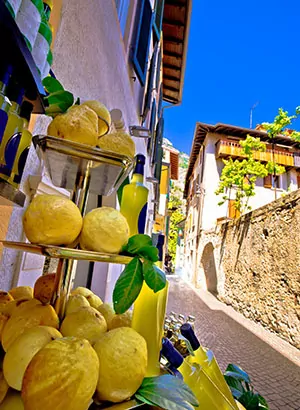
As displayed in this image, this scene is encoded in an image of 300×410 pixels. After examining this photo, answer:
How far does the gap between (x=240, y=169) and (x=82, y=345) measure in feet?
35.2

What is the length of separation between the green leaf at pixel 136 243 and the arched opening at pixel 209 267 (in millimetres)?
10858

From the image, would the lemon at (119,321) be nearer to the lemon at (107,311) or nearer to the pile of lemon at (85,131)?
the lemon at (107,311)

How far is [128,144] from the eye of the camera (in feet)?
Result: 2.19

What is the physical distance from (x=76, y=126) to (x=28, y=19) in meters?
0.33

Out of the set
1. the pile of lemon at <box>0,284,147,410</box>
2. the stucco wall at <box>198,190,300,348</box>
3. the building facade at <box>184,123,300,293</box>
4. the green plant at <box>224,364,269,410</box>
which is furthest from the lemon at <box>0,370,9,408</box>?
the building facade at <box>184,123,300,293</box>

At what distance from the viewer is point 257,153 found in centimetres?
1385

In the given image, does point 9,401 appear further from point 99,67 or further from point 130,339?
point 99,67

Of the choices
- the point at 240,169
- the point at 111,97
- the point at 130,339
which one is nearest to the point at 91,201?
the point at 111,97

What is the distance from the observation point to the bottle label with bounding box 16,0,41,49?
61 cm

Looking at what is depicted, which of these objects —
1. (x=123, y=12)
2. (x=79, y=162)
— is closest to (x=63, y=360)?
(x=79, y=162)

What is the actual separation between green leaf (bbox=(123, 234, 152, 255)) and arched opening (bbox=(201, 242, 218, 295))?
1086 centimetres

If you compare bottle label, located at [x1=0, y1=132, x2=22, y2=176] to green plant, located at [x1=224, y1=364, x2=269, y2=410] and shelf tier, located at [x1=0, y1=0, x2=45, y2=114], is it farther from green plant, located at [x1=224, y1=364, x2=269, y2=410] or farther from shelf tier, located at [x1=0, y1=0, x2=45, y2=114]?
green plant, located at [x1=224, y1=364, x2=269, y2=410]

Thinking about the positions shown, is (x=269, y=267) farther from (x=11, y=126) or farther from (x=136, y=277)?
(x=11, y=126)

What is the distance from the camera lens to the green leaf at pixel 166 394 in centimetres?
44
